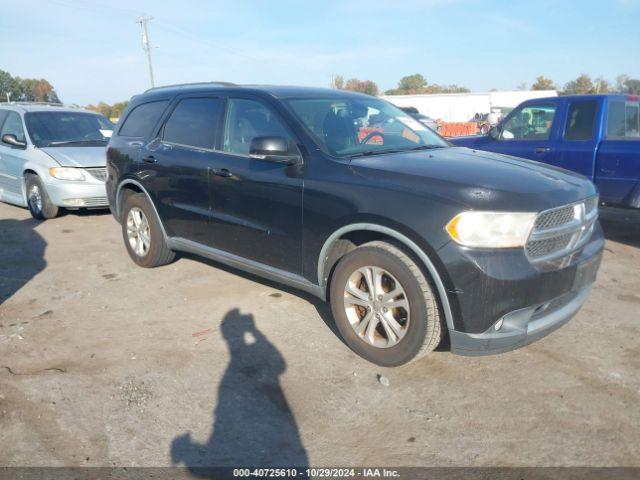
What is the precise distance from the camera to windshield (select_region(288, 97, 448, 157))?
154 inches

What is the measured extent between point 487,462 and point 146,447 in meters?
1.74

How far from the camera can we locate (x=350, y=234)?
11.6 ft

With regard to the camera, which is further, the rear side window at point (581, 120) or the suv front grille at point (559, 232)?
the rear side window at point (581, 120)

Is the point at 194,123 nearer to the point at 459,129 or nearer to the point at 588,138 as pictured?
the point at 588,138

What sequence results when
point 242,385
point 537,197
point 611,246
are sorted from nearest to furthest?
point 537,197 → point 242,385 → point 611,246

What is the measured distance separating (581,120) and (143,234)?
5.66 metres

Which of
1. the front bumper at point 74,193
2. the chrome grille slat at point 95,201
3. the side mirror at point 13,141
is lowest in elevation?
the chrome grille slat at point 95,201

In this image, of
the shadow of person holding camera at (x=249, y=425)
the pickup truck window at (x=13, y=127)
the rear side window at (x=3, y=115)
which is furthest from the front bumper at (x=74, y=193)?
the shadow of person holding camera at (x=249, y=425)

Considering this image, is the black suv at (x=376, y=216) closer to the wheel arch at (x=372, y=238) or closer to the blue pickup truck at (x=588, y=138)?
the wheel arch at (x=372, y=238)

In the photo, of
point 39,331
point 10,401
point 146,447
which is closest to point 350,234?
point 146,447

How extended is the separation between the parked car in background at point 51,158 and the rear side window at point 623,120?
23.3ft

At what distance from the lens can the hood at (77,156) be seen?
7641mm

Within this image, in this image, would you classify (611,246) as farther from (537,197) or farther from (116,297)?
(116,297)

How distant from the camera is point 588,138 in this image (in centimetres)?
669
